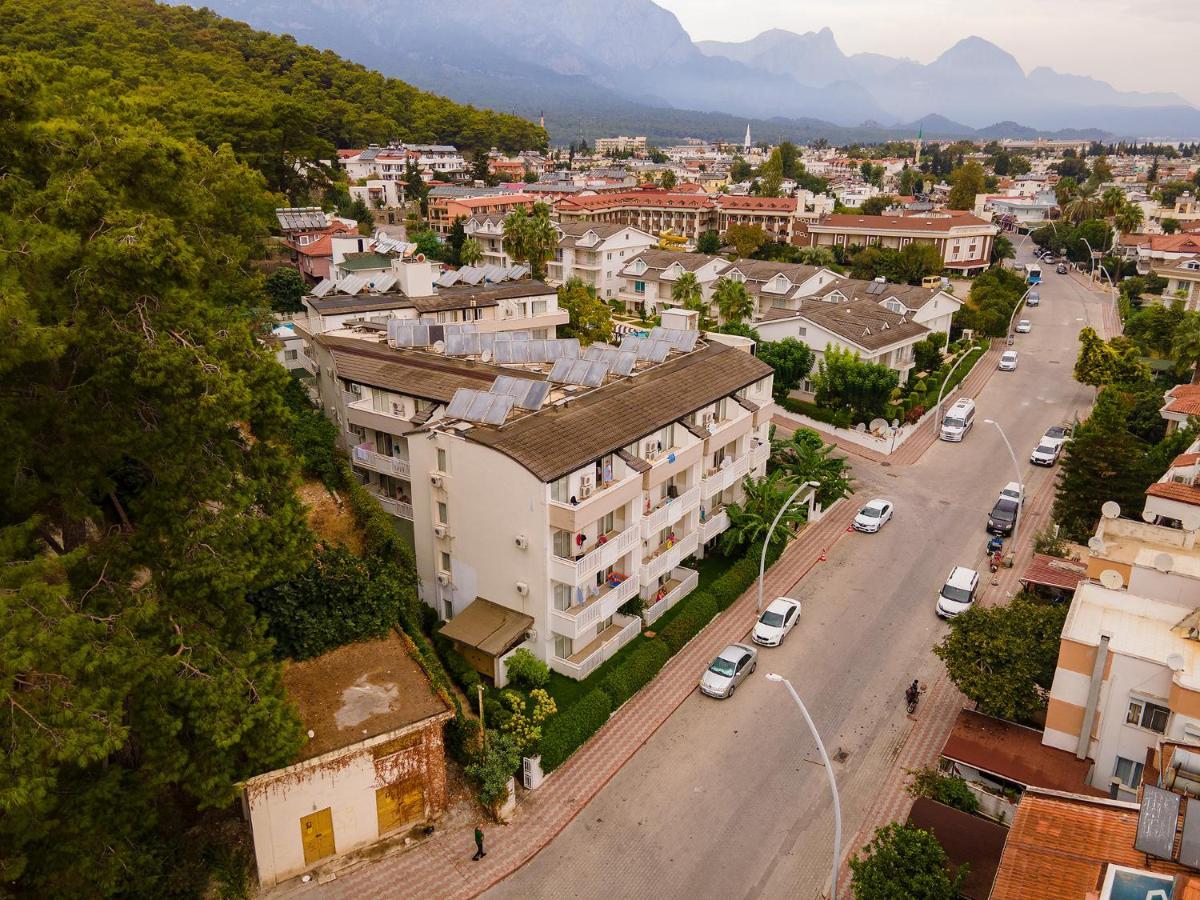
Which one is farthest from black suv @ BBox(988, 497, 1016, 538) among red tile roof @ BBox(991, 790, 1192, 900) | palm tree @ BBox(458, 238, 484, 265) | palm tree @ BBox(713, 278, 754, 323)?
palm tree @ BBox(458, 238, 484, 265)

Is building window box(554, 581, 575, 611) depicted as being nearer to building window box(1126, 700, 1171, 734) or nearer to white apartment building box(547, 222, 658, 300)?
building window box(1126, 700, 1171, 734)

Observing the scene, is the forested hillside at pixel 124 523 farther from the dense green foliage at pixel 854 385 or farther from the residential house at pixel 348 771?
the dense green foliage at pixel 854 385

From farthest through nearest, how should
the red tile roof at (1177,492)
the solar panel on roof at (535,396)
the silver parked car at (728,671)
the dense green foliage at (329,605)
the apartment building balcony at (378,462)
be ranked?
1. the apartment building balcony at (378,462)
2. the red tile roof at (1177,492)
3. the solar panel on roof at (535,396)
4. the silver parked car at (728,671)
5. the dense green foliage at (329,605)

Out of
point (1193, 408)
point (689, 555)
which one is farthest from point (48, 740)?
point (1193, 408)

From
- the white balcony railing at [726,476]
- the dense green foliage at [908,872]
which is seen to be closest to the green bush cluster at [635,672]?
the white balcony railing at [726,476]

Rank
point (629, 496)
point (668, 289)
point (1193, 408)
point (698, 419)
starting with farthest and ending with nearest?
1. point (668, 289)
2. point (1193, 408)
3. point (698, 419)
4. point (629, 496)

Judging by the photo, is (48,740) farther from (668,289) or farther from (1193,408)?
(668,289)

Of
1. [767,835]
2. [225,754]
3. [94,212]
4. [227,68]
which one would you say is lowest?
[767,835]

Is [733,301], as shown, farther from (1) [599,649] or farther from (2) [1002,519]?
(1) [599,649]
